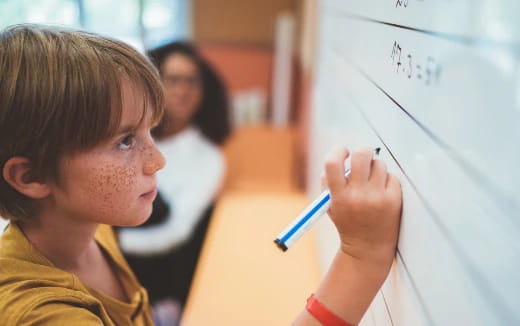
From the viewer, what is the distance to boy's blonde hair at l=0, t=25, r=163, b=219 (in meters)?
0.47

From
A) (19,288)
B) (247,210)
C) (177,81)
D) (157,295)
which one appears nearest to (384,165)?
(19,288)

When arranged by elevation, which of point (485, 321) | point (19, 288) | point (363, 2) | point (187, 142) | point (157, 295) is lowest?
point (157, 295)

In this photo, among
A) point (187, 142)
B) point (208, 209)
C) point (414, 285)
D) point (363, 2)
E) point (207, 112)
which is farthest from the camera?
point (207, 112)

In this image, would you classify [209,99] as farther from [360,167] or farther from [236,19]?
[360,167]

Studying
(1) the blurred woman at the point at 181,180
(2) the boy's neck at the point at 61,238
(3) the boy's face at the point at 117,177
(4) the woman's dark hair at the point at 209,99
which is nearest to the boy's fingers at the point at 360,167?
(3) the boy's face at the point at 117,177

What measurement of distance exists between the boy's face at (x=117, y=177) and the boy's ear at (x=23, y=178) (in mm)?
14

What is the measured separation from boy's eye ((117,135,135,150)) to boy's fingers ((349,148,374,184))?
0.24 m

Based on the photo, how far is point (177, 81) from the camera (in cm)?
174

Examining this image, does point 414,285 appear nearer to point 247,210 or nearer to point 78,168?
point 78,168

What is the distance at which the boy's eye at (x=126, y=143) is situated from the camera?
52 cm

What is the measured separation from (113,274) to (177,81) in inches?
44.1

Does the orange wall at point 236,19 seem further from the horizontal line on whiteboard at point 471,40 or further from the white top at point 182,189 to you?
the horizontal line on whiteboard at point 471,40

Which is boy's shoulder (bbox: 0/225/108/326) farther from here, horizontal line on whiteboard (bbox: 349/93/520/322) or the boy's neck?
horizontal line on whiteboard (bbox: 349/93/520/322)

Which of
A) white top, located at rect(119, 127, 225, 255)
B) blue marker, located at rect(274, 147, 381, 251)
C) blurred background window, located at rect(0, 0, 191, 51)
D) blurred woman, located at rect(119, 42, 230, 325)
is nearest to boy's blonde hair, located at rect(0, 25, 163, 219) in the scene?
blue marker, located at rect(274, 147, 381, 251)
